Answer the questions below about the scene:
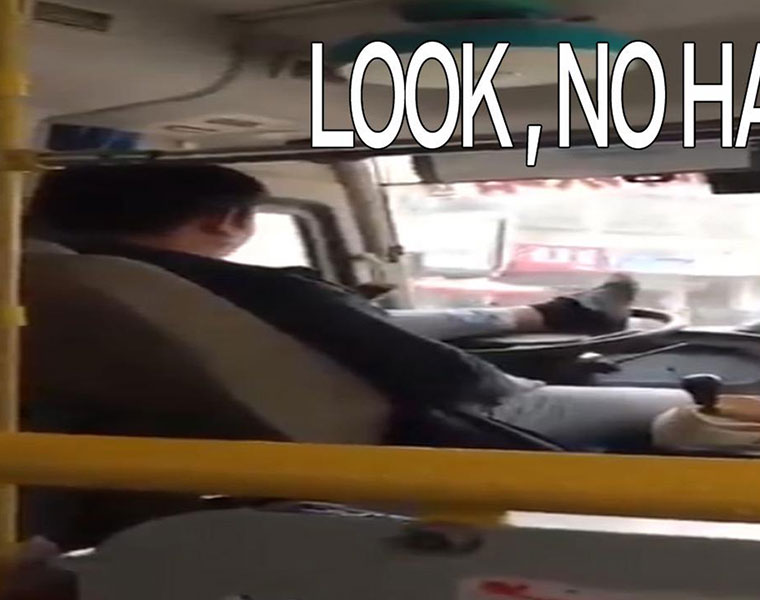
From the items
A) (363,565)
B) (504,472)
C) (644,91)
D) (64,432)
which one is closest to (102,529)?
(64,432)

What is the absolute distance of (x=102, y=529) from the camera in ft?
2.65

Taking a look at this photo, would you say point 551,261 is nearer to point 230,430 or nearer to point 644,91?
point 644,91

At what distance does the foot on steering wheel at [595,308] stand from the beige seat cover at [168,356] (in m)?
0.13

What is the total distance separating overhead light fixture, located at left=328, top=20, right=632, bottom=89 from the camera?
72cm

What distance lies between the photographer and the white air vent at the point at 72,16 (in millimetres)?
806

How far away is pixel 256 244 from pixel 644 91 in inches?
10.9

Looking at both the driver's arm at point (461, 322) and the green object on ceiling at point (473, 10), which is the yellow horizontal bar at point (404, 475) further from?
the green object on ceiling at point (473, 10)

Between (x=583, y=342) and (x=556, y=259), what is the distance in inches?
2.2

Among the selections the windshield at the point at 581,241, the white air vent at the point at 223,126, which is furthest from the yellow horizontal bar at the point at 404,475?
the white air vent at the point at 223,126

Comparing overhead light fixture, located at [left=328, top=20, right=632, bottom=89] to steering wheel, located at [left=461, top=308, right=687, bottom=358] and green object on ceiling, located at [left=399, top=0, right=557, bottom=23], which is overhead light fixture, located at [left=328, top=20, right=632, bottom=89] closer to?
green object on ceiling, located at [left=399, top=0, right=557, bottom=23]

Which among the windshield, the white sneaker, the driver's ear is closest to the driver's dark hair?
the driver's ear

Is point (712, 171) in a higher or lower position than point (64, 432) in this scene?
higher

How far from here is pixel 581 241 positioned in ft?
2.35

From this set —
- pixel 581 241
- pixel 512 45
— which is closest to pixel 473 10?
pixel 512 45
